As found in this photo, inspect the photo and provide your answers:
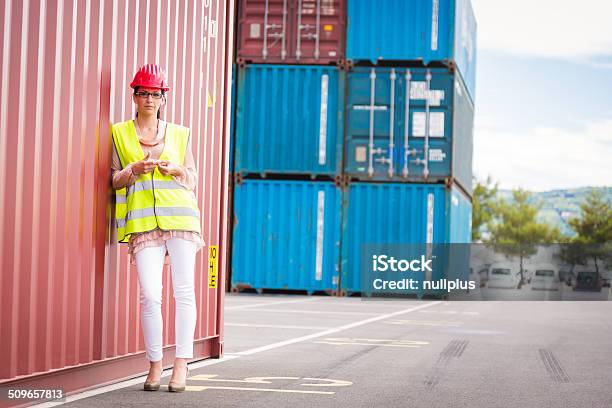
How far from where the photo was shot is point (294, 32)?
2422 centimetres

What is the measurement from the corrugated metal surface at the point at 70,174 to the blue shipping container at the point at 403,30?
1544cm

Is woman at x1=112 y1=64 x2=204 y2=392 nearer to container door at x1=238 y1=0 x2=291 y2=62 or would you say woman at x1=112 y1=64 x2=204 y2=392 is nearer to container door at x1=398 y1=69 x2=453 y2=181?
container door at x1=398 y1=69 x2=453 y2=181

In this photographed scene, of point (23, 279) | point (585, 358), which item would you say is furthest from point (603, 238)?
point (23, 279)

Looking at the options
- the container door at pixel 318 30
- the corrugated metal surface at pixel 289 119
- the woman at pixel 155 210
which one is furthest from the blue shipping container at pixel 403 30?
the woman at pixel 155 210

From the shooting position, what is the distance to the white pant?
22.2 ft

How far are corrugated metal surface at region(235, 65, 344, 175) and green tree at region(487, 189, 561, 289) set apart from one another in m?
67.3

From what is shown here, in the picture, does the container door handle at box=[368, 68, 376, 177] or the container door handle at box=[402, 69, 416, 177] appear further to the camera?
the container door handle at box=[368, 68, 376, 177]

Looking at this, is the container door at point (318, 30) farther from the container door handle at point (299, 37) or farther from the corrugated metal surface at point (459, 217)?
the corrugated metal surface at point (459, 217)

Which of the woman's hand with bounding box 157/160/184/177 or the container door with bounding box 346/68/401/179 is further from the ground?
the container door with bounding box 346/68/401/179

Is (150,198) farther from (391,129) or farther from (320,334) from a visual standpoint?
(391,129)

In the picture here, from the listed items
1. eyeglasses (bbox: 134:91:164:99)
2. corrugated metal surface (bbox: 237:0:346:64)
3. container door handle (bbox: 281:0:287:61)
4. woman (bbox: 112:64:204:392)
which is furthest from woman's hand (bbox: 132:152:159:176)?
container door handle (bbox: 281:0:287:61)

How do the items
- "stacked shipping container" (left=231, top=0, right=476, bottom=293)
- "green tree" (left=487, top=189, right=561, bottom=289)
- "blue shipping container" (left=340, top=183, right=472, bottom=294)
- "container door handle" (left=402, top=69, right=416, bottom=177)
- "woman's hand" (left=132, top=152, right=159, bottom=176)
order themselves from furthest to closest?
"green tree" (left=487, top=189, right=561, bottom=289), "blue shipping container" (left=340, top=183, right=472, bottom=294), "stacked shipping container" (left=231, top=0, right=476, bottom=293), "container door handle" (left=402, top=69, right=416, bottom=177), "woman's hand" (left=132, top=152, right=159, bottom=176)

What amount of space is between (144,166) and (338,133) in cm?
1730

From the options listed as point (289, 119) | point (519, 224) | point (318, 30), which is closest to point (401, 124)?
point (289, 119)
